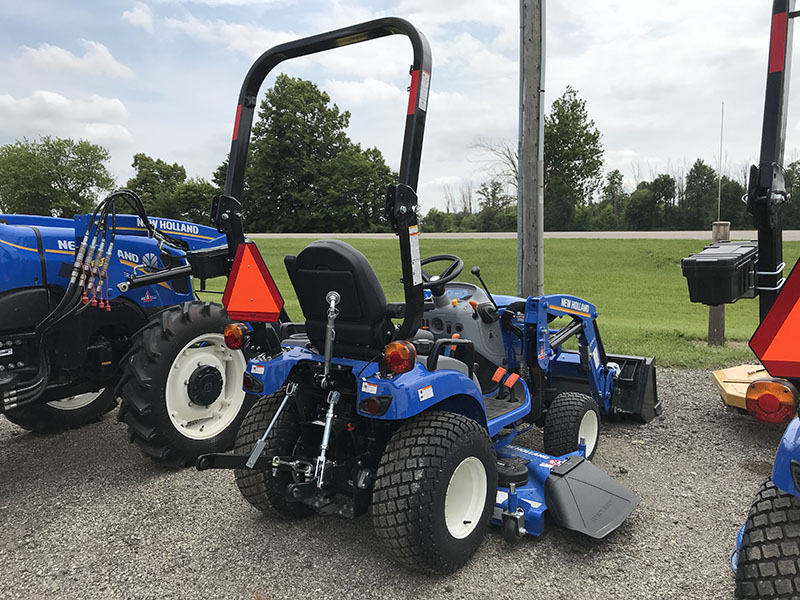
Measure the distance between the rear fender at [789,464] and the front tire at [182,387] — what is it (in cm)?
345

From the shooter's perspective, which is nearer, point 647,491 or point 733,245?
point 733,245

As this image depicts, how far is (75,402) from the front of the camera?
197 inches

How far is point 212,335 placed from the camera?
4281mm

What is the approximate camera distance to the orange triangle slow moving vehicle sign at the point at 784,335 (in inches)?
58.6

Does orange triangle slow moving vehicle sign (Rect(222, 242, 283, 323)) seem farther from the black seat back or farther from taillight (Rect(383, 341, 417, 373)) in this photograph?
taillight (Rect(383, 341, 417, 373))

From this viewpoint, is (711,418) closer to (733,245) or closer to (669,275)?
(733,245)

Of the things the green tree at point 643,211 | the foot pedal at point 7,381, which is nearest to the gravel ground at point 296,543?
the foot pedal at point 7,381

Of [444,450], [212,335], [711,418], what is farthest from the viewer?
[711,418]

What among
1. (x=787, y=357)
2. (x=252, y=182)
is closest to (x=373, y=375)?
(x=787, y=357)

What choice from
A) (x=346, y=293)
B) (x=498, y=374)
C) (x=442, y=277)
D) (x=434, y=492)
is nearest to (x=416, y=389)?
(x=434, y=492)

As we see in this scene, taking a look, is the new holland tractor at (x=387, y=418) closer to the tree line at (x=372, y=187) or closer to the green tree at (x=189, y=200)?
the tree line at (x=372, y=187)

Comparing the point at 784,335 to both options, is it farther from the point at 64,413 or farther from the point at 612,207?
the point at 612,207

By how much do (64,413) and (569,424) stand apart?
13.0 feet

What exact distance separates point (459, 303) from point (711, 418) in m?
2.56
